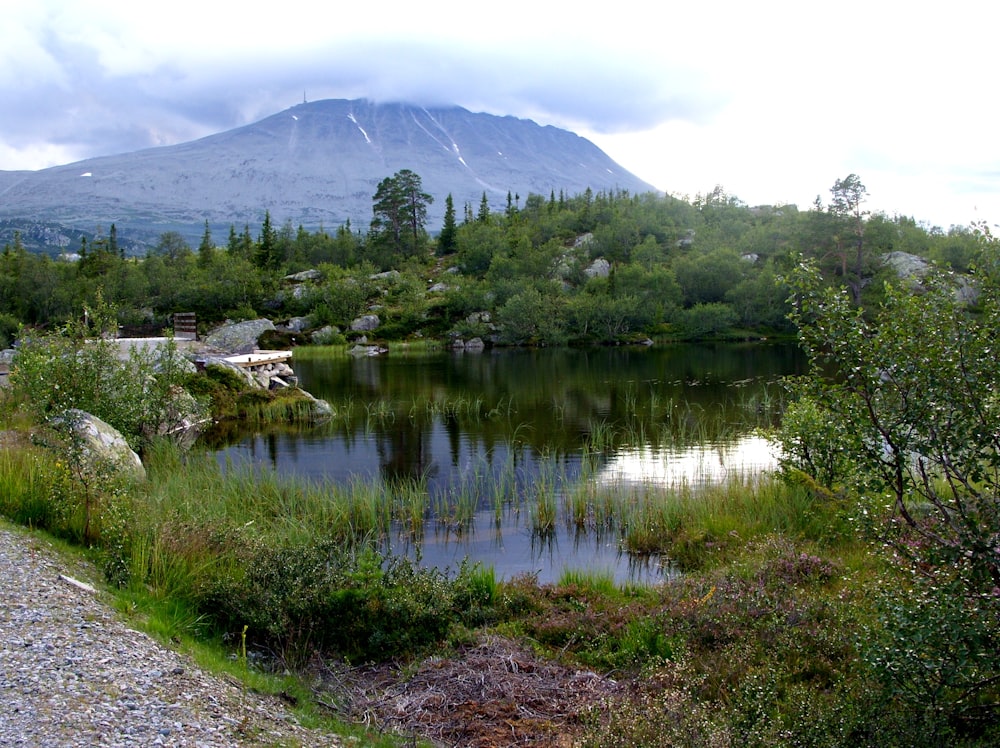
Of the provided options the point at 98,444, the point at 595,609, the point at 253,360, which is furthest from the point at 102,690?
the point at 253,360

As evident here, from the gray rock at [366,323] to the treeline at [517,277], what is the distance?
1154 millimetres

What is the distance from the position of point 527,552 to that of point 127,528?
6.58 meters

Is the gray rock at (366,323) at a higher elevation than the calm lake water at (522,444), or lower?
higher

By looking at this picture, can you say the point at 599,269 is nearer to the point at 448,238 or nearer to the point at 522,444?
the point at 448,238

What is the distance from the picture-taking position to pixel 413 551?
13.6m

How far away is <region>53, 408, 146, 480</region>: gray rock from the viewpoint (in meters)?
12.0

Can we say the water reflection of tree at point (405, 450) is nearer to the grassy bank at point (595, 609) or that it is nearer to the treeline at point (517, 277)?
the grassy bank at point (595, 609)

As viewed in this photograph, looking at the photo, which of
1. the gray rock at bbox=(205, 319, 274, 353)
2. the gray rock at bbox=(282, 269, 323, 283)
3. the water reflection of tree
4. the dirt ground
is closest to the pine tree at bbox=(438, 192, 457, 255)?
the gray rock at bbox=(282, 269, 323, 283)

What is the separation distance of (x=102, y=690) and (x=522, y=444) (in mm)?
18033

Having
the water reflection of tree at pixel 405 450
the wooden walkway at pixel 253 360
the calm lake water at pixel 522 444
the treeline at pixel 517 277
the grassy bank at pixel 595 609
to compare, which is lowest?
the water reflection of tree at pixel 405 450

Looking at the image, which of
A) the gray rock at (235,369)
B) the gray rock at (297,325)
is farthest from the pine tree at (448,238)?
the gray rock at (235,369)

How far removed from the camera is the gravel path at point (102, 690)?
212 inches

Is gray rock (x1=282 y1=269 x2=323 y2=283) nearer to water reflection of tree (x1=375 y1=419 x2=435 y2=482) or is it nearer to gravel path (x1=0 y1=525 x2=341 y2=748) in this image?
water reflection of tree (x1=375 y1=419 x2=435 y2=482)

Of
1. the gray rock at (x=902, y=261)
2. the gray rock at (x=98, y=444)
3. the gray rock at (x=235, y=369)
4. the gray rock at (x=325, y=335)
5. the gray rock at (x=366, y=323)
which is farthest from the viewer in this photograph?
the gray rock at (x=902, y=261)
